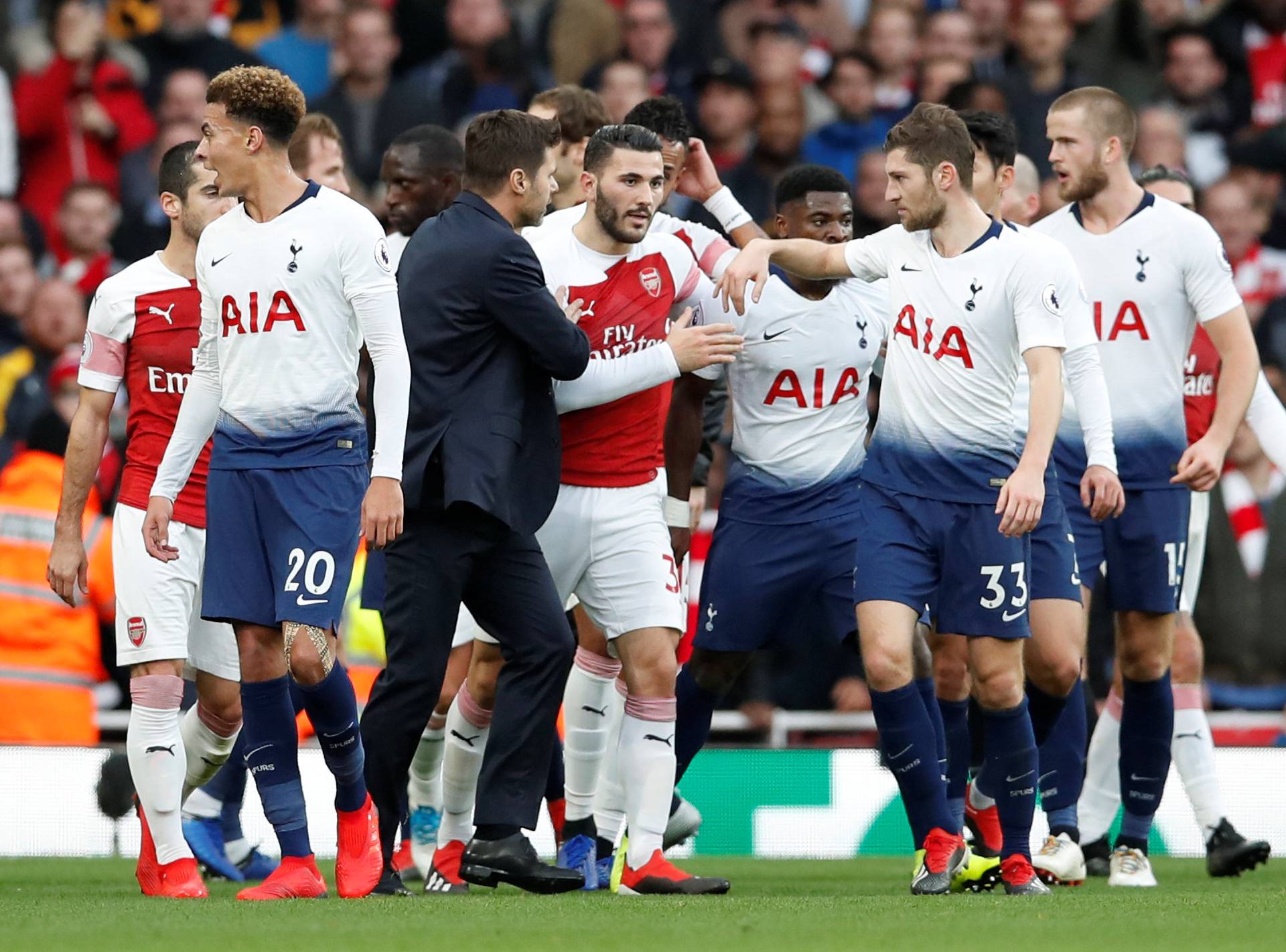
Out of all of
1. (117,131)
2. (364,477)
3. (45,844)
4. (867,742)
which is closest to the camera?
(364,477)

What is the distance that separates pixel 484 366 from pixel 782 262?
125cm

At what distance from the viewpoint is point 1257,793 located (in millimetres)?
10305

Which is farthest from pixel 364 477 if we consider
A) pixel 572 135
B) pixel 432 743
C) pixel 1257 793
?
pixel 1257 793

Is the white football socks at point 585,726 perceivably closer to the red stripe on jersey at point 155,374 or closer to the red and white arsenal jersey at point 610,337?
the red and white arsenal jersey at point 610,337

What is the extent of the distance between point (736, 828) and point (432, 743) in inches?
90.6

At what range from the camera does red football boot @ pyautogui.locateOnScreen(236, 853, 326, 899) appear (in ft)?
23.2

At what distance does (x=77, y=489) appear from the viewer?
7.59 meters

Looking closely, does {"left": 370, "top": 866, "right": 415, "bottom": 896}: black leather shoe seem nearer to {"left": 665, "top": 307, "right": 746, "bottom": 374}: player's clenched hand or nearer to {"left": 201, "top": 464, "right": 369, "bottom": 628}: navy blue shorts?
{"left": 201, "top": 464, "right": 369, "bottom": 628}: navy blue shorts

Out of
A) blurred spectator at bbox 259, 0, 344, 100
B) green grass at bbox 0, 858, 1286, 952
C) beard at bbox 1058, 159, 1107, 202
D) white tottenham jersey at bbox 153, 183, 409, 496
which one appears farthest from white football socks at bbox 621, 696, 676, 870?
blurred spectator at bbox 259, 0, 344, 100

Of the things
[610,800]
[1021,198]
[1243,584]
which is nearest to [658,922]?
[610,800]

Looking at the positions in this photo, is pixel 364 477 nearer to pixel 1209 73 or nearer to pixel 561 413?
pixel 561 413

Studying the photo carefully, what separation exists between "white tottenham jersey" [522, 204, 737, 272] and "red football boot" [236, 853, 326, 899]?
2393 mm

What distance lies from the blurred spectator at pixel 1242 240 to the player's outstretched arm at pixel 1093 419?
6135 mm

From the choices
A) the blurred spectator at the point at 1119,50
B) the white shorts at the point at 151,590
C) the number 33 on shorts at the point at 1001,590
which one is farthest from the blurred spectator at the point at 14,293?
the number 33 on shorts at the point at 1001,590
